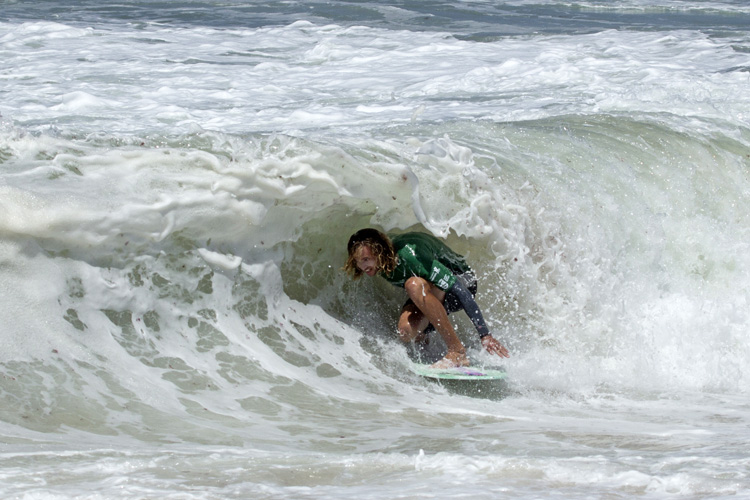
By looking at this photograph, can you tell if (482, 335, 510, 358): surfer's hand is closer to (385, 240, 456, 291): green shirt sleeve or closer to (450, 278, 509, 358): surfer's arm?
(450, 278, 509, 358): surfer's arm

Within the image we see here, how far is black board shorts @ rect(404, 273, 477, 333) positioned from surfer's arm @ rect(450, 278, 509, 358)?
0.17ft

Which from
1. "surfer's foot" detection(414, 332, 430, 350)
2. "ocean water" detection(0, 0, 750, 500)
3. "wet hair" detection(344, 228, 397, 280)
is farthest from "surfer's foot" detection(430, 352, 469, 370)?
"wet hair" detection(344, 228, 397, 280)

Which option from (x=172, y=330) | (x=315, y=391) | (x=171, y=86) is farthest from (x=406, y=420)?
(x=171, y=86)

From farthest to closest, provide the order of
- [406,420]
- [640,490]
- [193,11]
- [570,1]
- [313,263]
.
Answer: [570,1] < [193,11] < [313,263] < [406,420] < [640,490]

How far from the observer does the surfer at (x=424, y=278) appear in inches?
214

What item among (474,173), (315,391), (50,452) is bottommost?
(315,391)

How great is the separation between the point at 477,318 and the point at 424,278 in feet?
1.54

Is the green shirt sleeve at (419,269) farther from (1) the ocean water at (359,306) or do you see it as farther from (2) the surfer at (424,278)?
(1) the ocean water at (359,306)

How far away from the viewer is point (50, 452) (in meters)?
3.70

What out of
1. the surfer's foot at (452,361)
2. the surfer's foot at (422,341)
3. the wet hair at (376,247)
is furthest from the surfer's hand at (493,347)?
the wet hair at (376,247)

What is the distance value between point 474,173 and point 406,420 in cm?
233

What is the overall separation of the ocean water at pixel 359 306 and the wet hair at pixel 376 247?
0.60 metres

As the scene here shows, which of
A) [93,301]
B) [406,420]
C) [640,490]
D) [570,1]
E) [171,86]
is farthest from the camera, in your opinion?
[570,1]

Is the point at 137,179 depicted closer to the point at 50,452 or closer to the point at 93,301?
the point at 93,301
